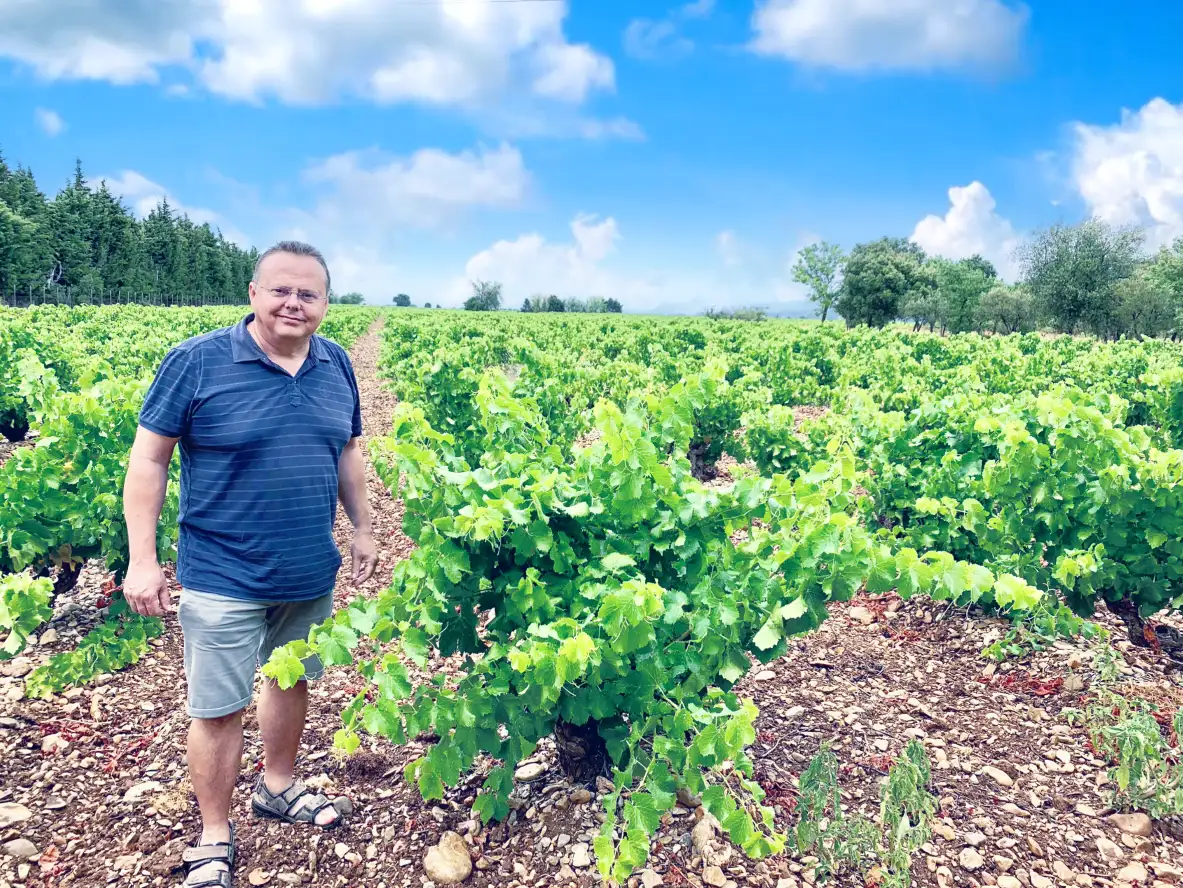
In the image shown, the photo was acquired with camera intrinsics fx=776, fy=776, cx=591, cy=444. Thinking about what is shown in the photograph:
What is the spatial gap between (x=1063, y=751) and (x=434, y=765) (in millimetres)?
3499

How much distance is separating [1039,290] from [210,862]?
6910 cm

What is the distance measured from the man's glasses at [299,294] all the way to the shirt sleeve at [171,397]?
415 millimetres

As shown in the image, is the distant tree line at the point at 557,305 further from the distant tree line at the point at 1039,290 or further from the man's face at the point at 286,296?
the man's face at the point at 286,296

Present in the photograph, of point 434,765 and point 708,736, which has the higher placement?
point 708,736

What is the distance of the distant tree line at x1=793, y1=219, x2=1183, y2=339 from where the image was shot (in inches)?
2231

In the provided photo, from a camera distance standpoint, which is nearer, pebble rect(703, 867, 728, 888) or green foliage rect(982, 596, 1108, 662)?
pebble rect(703, 867, 728, 888)

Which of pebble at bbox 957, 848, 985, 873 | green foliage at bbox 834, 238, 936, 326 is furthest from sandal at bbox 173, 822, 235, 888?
green foliage at bbox 834, 238, 936, 326

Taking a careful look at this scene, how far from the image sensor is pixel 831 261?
299 feet

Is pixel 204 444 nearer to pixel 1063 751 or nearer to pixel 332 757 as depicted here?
pixel 332 757

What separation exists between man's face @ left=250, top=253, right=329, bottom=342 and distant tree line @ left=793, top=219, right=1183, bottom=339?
58.5 metres

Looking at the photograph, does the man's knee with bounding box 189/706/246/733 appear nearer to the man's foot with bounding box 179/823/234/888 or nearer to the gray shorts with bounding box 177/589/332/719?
the gray shorts with bounding box 177/589/332/719

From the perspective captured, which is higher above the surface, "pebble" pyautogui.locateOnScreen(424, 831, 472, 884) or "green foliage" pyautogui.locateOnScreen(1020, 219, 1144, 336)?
"green foliage" pyautogui.locateOnScreen(1020, 219, 1144, 336)

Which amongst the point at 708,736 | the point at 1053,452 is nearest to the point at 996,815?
the point at 708,736

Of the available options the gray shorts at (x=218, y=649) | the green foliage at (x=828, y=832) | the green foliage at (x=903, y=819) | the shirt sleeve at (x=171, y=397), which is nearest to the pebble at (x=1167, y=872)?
the green foliage at (x=903, y=819)
